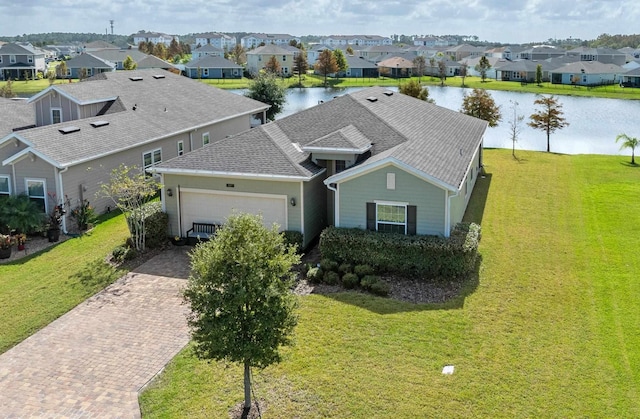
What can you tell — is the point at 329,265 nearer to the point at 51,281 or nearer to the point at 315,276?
the point at 315,276

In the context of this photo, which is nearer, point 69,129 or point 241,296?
point 241,296

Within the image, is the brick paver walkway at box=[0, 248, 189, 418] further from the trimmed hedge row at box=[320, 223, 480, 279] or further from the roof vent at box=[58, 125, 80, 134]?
the roof vent at box=[58, 125, 80, 134]

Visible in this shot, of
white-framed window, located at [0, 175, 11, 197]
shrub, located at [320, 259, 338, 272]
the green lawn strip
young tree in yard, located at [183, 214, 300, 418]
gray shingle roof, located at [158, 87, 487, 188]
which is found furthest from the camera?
white-framed window, located at [0, 175, 11, 197]

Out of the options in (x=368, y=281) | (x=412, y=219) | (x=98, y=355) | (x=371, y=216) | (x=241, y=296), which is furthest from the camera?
(x=371, y=216)

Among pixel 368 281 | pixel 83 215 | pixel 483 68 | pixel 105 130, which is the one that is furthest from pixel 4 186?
pixel 483 68

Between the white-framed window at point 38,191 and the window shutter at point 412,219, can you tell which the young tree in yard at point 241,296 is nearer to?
the window shutter at point 412,219

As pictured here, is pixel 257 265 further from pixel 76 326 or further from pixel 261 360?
pixel 76 326

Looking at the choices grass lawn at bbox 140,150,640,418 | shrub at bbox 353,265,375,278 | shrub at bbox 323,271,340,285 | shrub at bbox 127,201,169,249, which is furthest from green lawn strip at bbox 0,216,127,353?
shrub at bbox 353,265,375,278
